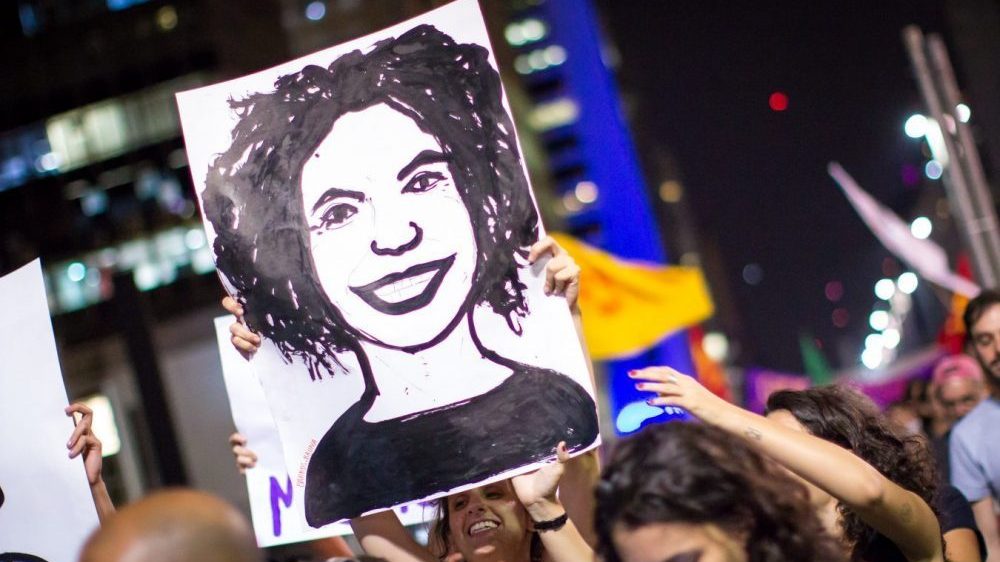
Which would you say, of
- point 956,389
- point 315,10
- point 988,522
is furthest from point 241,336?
point 315,10

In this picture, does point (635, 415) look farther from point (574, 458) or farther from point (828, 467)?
point (828, 467)

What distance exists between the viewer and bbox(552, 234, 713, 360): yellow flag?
12.4 m

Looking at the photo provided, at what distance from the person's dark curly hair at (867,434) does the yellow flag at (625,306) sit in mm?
8787

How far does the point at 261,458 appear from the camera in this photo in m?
4.62

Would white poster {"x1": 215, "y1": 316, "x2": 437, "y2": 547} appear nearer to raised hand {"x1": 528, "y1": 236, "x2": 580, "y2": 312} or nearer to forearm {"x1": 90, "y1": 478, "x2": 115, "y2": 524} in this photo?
forearm {"x1": 90, "y1": 478, "x2": 115, "y2": 524}

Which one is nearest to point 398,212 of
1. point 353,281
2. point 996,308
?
point 353,281

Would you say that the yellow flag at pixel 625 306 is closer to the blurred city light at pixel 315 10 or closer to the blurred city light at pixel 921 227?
the blurred city light at pixel 921 227

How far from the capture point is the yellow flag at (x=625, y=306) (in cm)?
1238

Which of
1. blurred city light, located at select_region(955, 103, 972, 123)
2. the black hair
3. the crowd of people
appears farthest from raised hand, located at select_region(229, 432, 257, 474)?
blurred city light, located at select_region(955, 103, 972, 123)

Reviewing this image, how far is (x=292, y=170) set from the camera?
3.31 metres

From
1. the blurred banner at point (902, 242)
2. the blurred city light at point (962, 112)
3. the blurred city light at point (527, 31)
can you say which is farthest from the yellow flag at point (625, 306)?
the blurred city light at point (527, 31)

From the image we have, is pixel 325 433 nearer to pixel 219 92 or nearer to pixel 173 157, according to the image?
pixel 219 92

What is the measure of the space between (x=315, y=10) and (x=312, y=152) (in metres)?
56.2

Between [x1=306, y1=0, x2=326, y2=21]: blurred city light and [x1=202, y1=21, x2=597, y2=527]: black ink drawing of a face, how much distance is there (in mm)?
55754
